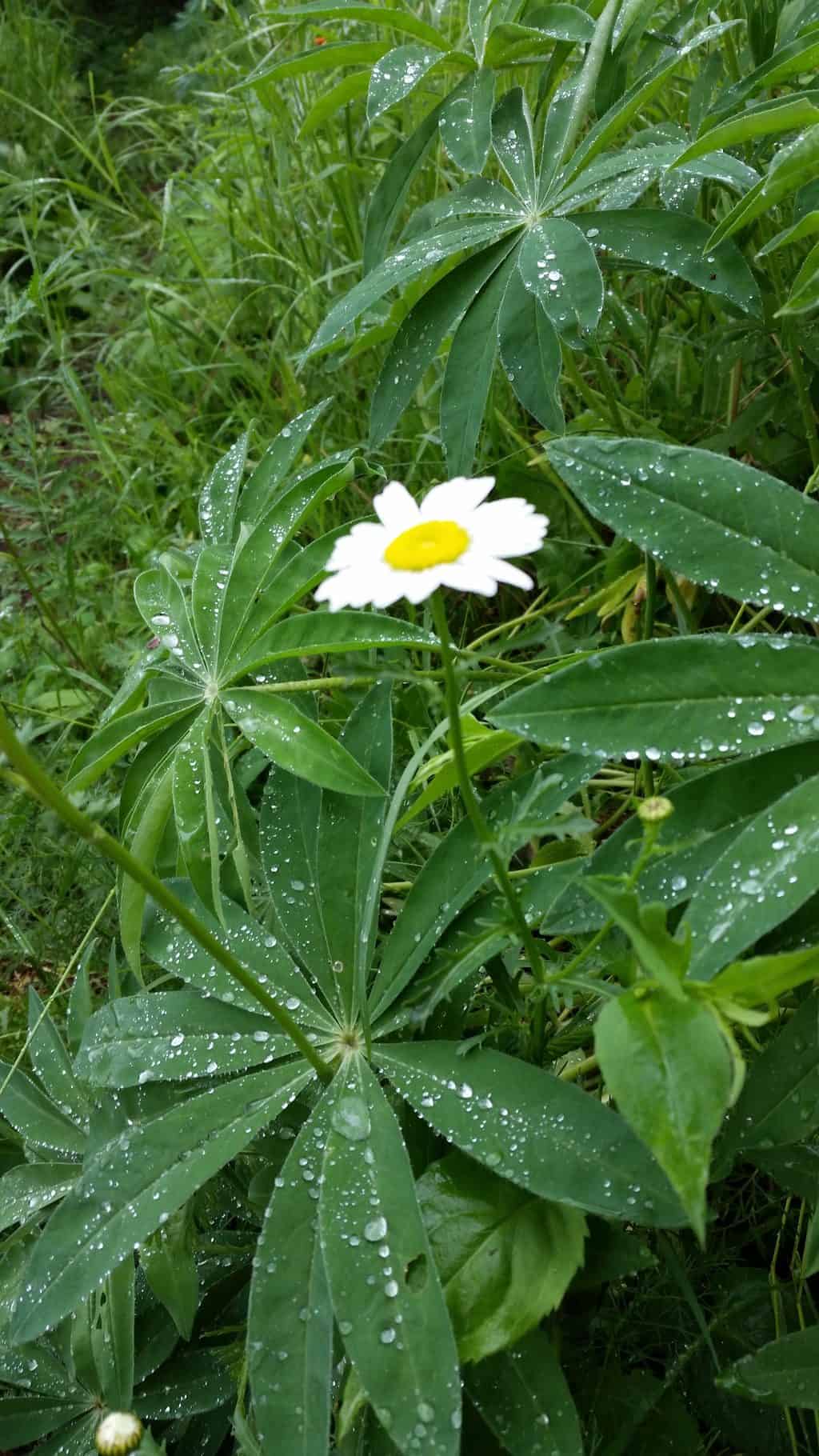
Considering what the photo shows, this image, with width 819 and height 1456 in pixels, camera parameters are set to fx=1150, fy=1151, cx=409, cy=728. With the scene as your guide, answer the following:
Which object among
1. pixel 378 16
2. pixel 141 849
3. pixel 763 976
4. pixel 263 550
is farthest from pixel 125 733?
pixel 378 16

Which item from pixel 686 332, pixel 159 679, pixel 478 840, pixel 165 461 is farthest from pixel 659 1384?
pixel 165 461

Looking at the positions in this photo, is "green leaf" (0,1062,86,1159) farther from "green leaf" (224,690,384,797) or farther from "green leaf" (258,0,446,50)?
"green leaf" (258,0,446,50)

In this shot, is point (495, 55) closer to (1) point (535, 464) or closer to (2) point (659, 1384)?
(1) point (535, 464)

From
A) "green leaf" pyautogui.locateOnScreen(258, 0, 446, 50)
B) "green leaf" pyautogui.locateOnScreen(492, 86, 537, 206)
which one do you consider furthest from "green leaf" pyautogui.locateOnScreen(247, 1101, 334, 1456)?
"green leaf" pyautogui.locateOnScreen(258, 0, 446, 50)

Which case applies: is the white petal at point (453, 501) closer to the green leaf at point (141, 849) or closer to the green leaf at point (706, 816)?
the green leaf at point (706, 816)

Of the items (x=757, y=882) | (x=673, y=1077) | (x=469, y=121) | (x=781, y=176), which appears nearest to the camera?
(x=673, y=1077)

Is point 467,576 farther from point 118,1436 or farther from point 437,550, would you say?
point 118,1436
